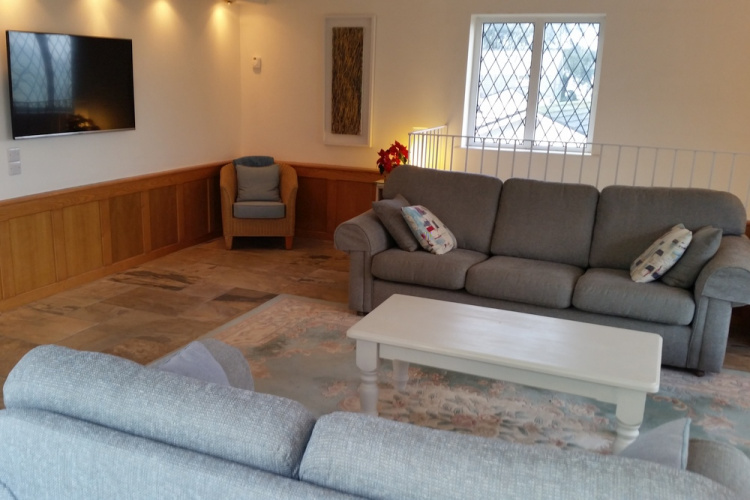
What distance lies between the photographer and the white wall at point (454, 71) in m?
5.42

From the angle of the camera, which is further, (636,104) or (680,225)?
(636,104)

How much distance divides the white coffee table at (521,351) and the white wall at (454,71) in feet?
10.4

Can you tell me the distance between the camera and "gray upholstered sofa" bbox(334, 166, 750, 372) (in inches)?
145

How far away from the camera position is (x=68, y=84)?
4.76m

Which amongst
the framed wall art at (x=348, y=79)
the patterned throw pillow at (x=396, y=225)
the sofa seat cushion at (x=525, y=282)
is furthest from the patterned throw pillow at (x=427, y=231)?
the framed wall art at (x=348, y=79)

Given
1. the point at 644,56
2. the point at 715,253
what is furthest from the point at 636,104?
the point at 715,253

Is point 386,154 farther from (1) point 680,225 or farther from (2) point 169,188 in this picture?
(1) point 680,225

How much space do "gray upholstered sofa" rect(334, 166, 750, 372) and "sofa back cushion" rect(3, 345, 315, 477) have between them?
2775 mm

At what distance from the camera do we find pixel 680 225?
4055 millimetres

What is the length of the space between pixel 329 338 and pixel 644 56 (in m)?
3.54

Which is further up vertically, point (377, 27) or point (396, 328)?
point (377, 27)

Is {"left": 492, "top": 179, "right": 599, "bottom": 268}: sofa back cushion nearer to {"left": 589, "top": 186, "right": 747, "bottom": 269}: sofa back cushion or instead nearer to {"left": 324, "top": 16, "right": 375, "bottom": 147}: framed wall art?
{"left": 589, "top": 186, "right": 747, "bottom": 269}: sofa back cushion

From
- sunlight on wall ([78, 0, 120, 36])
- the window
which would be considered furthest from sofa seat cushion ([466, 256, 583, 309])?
sunlight on wall ([78, 0, 120, 36])

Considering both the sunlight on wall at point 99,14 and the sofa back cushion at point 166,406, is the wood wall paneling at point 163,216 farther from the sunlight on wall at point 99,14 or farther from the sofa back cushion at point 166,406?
the sofa back cushion at point 166,406
